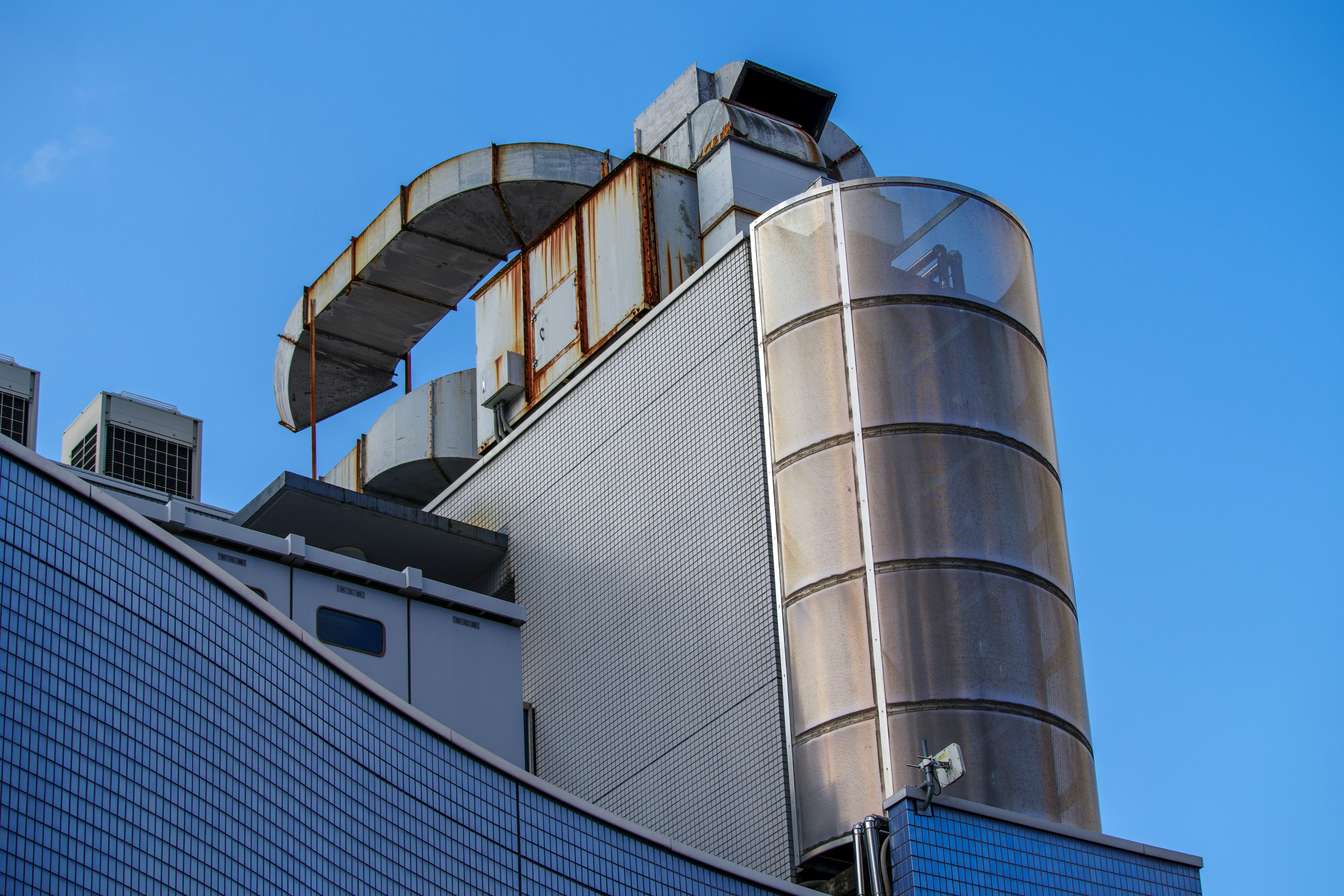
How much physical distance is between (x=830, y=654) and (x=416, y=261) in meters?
14.1

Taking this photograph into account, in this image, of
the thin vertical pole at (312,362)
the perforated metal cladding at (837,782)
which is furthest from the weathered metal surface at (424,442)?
the perforated metal cladding at (837,782)

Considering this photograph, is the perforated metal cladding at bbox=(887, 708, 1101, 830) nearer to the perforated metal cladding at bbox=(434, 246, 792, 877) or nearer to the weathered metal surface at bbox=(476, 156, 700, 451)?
the perforated metal cladding at bbox=(434, 246, 792, 877)

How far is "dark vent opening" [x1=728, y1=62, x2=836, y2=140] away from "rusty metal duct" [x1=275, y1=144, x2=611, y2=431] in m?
2.70

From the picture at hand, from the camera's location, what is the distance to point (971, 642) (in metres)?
19.4

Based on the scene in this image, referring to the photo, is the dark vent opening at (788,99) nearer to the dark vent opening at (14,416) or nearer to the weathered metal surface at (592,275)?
the weathered metal surface at (592,275)

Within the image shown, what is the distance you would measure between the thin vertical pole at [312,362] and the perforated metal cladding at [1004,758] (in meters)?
14.8

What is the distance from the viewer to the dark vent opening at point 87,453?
3133 cm

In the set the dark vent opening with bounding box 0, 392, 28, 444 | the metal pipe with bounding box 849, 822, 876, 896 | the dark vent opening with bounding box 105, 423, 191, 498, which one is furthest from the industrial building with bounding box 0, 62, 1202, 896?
the dark vent opening with bounding box 105, 423, 191, 498

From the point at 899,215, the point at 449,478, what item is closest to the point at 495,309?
the point at 449,478

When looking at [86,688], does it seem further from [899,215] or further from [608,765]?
[899,215]

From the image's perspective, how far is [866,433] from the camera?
20453mm

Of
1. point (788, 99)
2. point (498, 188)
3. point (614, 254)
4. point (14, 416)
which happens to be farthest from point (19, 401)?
point (788, 99)

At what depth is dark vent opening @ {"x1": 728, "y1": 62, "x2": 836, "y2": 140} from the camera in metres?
28.9

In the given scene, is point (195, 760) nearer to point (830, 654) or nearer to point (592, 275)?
point (830, 654)
